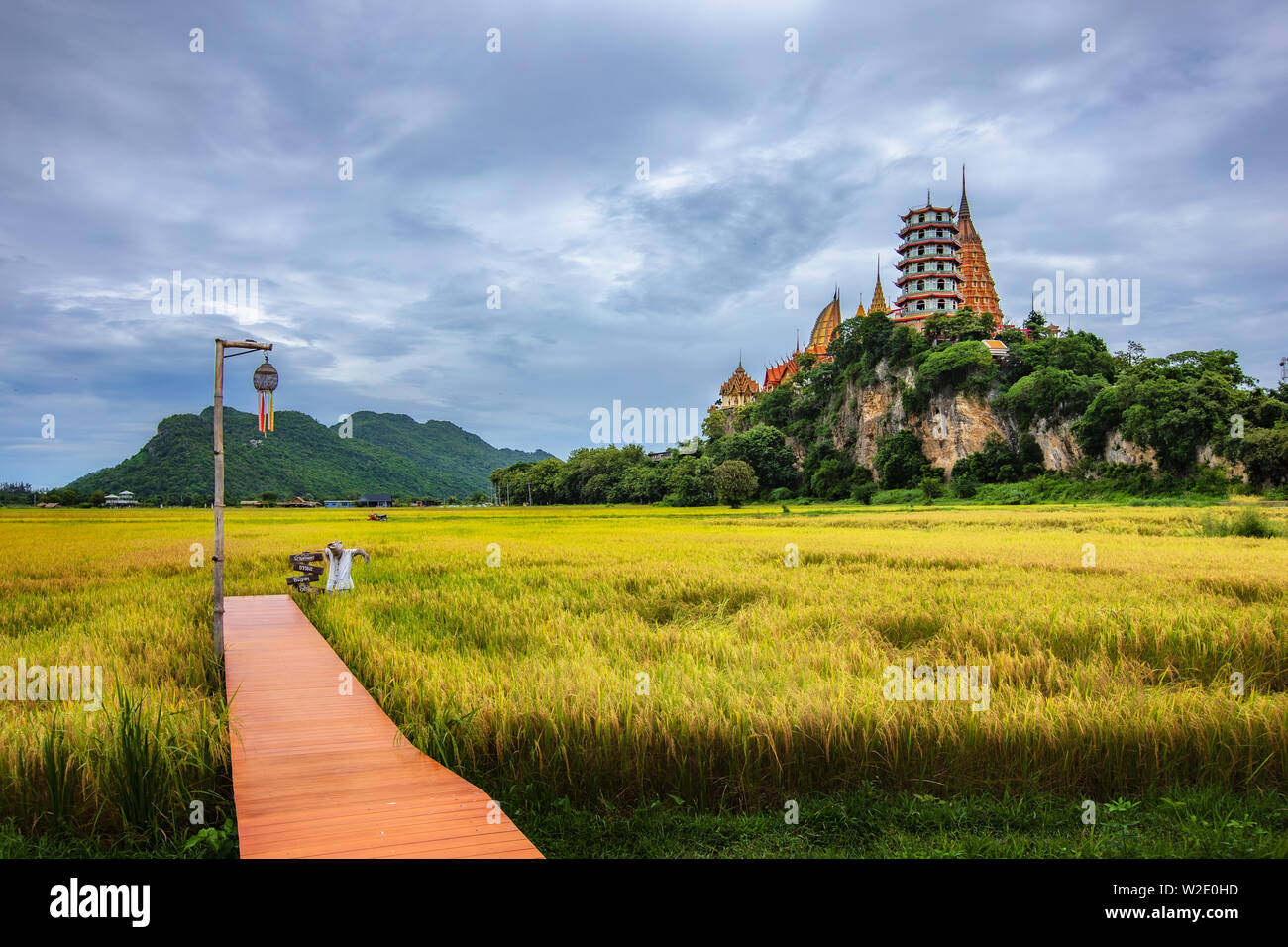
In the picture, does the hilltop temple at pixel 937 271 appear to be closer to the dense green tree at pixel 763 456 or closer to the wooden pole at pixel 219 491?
the dense green tree at pixel 763 456

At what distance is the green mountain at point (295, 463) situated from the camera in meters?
49.3

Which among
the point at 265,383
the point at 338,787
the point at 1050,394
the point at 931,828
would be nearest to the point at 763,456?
the point at 1050,394

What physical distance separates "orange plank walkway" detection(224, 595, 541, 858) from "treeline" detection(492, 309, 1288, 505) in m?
53.1

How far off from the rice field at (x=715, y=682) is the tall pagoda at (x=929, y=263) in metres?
79.9

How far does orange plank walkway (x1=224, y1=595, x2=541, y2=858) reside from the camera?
3555mm

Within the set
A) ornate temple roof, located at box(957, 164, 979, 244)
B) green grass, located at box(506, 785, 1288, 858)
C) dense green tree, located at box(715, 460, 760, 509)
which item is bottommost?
green grass, located at box(506, 785, 1288, 858)

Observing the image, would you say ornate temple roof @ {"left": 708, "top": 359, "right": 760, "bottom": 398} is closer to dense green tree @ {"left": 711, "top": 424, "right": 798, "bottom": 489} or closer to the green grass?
dense green tree @ {"left": 711, "top": 424, "right": 798, "bottom": 489}

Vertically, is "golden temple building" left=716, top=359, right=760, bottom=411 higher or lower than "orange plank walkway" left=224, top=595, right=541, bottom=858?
higher

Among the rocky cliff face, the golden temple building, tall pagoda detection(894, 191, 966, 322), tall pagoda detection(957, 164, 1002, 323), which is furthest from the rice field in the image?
the golden temple building

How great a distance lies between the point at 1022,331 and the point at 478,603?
82492 millimetres
